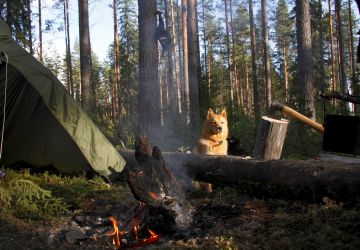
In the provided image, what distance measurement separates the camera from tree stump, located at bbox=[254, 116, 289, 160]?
6668 mm

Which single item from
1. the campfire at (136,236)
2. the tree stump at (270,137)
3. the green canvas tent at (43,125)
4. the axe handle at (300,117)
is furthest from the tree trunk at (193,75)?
the campfire at (136,236)

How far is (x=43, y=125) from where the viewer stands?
675 cm

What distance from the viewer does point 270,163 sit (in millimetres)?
5336

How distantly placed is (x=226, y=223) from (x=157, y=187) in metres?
0.93

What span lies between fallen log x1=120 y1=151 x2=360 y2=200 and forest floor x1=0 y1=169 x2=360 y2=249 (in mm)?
133

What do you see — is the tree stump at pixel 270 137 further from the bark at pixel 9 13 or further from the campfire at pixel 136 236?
the bark at pixel 9 13

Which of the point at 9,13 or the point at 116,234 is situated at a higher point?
the point at 9,13

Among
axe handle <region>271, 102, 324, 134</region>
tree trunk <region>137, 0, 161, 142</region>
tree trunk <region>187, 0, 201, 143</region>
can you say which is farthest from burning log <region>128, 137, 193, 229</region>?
tree trunk <region>187, 0, 201, 143</region>

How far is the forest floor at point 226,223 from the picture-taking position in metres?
3.62

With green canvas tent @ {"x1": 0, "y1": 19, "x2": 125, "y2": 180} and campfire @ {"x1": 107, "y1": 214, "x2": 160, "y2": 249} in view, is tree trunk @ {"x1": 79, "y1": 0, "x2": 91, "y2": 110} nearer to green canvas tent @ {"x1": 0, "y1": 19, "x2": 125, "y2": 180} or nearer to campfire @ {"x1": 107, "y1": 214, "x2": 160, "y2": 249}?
green canvas tent @ {"x1": 0, "y1": 19, "x2": 125, "y2": 180}

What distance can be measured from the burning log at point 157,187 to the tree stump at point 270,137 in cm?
262

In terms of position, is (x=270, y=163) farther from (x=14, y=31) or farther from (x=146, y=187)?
(x=14, y=31)

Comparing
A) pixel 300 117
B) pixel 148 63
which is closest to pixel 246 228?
pixel 300 117

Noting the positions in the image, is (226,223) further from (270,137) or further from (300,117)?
(300,117)
